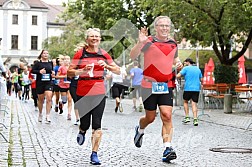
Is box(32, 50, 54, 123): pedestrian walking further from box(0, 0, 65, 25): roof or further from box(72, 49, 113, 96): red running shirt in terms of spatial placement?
box(0, 0, 65, 25): roof

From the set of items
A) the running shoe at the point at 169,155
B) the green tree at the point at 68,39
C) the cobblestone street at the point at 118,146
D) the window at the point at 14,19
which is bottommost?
the cobblestone street at the point at 118,146

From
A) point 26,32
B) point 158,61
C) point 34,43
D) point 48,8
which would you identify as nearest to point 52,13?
point 48,8

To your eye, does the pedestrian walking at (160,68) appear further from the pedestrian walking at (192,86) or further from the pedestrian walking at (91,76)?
the pedestrian walking at (192,86)

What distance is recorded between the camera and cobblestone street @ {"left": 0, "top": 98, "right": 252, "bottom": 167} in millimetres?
7708

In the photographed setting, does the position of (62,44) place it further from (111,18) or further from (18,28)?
(111,18)

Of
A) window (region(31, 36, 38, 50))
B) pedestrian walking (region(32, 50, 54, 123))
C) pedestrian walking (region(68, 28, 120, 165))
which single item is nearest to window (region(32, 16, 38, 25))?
window (region(31, 36, 38, 50))

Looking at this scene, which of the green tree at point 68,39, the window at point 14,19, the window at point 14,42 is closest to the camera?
the green tree at point 68,39

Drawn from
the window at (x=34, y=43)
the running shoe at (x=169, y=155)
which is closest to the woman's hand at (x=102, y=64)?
the running shoe at (x=169, y=155)

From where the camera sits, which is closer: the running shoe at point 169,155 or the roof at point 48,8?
the running shoe at point 169,155

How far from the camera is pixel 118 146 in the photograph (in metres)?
9.45

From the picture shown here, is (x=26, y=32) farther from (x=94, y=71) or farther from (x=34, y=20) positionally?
(x=94, y=71)

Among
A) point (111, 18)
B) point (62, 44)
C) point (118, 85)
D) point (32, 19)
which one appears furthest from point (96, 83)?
point (32, 19)

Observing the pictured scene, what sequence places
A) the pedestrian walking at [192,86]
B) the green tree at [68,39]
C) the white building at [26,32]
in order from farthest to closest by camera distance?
the white building at [26,32] → the green tree at [68,39] → the pedestrian walking at [192,86]

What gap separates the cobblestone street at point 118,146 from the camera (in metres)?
7.71
